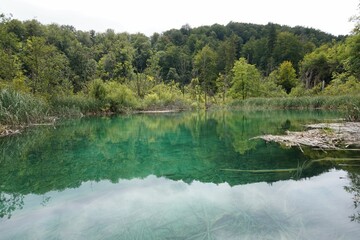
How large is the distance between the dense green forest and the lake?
328 inches

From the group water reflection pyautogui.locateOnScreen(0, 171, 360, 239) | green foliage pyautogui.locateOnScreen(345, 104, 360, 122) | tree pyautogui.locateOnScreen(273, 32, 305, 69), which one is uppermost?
tree pyautogui.locateOnScreen(273, 32, 305, 69)

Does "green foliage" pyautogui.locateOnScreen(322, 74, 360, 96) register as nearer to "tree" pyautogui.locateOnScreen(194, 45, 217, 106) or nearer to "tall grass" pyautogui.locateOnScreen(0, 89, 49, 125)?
"tree" pyautogui.locateOnScreen(194, 45, 217, 106)

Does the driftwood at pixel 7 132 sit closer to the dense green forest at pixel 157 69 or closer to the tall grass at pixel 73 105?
the dense green forest at pixel 157 69

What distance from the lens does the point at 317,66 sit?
48.8 meters

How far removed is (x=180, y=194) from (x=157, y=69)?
58.9 metres

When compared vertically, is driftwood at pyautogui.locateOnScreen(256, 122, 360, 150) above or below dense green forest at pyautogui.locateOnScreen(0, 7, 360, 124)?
below

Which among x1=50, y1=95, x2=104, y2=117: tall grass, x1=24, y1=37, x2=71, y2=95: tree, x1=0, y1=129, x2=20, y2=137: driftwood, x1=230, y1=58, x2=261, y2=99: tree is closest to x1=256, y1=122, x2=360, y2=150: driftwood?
x1=0, y1=129, x2=20, y2=137: driftwood

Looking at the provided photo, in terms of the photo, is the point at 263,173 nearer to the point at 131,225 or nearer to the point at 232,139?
the point at 131,225

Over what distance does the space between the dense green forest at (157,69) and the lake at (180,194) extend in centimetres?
833

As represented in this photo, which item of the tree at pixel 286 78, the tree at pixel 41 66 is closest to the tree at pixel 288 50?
the tree at pixel 286 78

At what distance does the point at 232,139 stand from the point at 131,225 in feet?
27.2

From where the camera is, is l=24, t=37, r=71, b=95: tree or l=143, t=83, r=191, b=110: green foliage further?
l=143, t=83, r=191, b=110: green foliage

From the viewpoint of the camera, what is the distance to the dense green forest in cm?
2086

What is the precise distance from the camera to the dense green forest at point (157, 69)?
821 inches
